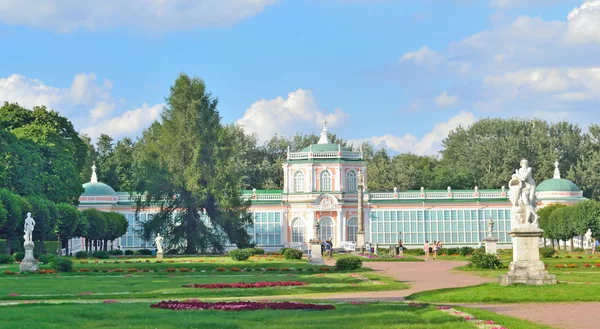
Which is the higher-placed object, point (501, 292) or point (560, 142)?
point (560, 142)

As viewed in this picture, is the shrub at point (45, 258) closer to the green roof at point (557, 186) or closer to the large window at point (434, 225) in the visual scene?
the large window at point (434, 225)

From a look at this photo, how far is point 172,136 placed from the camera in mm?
68438

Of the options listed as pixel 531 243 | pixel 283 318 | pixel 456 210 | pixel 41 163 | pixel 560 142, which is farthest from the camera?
pixel 560 142

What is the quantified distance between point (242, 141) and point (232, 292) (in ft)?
271

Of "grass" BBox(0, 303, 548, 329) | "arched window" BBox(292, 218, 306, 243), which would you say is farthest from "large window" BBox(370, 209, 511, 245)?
"grass" BBox(0, 303, 548, 329)

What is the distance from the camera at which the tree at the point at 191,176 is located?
67125 mm

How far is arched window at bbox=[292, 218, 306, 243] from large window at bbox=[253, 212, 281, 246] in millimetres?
1469

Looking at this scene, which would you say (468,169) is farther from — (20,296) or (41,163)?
(20,296)

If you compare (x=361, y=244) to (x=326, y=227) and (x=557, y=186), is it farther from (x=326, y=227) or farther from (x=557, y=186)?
(x=557, y=186)

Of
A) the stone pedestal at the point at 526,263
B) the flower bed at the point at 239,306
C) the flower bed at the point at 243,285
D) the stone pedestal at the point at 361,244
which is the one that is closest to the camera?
the flower bed at the point at 239,306

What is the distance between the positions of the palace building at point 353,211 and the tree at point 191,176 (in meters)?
21.5

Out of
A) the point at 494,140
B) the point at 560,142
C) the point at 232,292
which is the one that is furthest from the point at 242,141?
the point at 232,292

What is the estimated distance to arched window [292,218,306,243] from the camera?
9062 centimetres

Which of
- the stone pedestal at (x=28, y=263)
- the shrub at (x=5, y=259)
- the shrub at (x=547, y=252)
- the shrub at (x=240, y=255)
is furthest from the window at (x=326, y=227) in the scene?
the stone pedestal at (x=28, y=263)
